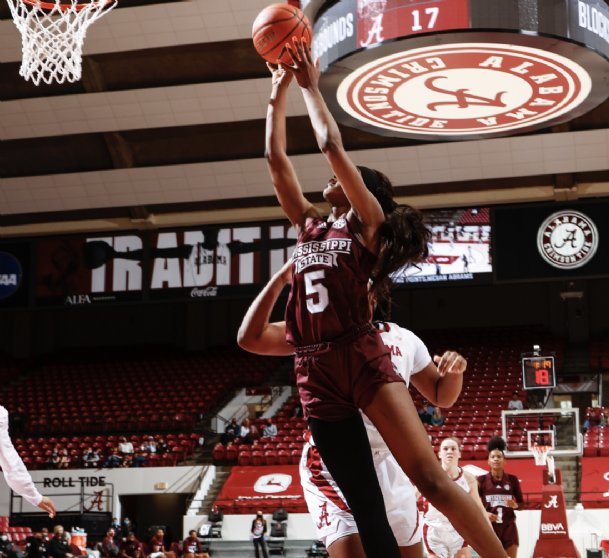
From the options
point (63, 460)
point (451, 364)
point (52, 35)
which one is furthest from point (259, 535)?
point (451, 364)

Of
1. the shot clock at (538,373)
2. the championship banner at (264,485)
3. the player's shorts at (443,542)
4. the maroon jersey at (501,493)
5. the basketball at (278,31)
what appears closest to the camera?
the basketball at (278,31)

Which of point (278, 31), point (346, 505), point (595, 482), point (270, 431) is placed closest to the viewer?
point (346, 505)

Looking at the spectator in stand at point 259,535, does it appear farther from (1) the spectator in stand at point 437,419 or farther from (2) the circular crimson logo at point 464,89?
(2) the circular crimson logo at point 464,89

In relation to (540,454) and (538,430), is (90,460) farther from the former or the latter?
(540,454)

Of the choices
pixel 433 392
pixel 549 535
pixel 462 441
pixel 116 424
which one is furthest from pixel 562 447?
pixel 433 392

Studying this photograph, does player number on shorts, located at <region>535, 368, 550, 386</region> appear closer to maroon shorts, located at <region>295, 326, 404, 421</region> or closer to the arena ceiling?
the arena ceiling

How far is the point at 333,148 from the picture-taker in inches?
142

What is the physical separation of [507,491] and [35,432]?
17224mm

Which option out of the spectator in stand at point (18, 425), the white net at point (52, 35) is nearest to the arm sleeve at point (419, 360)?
the white net at point (52, 35)

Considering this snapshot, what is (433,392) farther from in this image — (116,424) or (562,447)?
(116,424)

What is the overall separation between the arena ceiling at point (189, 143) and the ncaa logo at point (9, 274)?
174 centimetres

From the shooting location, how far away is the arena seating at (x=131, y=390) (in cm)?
2380

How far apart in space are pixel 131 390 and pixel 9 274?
4.57m

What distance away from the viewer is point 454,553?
27.5ft
